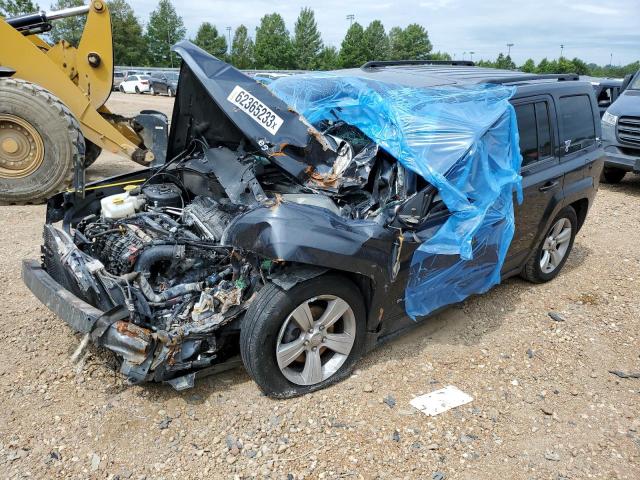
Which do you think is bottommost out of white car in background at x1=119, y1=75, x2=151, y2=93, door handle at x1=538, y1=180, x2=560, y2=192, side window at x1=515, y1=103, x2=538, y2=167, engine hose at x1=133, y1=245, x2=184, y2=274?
engine hose at x1=133, y1=245, x2=184, y2=274

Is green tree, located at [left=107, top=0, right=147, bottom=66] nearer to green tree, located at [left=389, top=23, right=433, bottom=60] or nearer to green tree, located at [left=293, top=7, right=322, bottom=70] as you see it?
green tree, located at [left=293, top=7, right=322, bottom=70]

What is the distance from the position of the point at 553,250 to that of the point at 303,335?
3.14m

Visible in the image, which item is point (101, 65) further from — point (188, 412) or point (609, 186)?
point (609, 186)

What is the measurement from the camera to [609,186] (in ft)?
32.0

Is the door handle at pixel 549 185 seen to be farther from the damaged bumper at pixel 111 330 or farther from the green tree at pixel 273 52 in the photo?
the green tree at pixel 273 52

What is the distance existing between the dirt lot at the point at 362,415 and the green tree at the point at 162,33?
6583cm

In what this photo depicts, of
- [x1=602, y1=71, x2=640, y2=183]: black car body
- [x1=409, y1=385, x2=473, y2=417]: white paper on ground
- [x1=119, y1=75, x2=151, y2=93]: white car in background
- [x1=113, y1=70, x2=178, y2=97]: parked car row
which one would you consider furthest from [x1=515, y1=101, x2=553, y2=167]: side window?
[x1=119, y1=75, x2=151, y2=93]: white car in background

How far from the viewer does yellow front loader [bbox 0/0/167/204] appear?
6285 millimetres

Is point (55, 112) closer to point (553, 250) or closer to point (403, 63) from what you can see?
point (403, 63)

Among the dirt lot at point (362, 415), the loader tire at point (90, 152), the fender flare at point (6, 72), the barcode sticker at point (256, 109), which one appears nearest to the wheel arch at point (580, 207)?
the dirt lot at point (362, 415)

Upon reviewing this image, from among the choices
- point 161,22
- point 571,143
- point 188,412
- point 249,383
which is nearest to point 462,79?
point 571,143

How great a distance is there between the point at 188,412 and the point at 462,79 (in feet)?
10.4

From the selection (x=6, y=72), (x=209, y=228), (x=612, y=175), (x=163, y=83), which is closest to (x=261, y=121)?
(x=209, y=228)

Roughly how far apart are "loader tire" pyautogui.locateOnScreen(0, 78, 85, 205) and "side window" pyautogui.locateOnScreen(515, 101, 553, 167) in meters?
5.09
